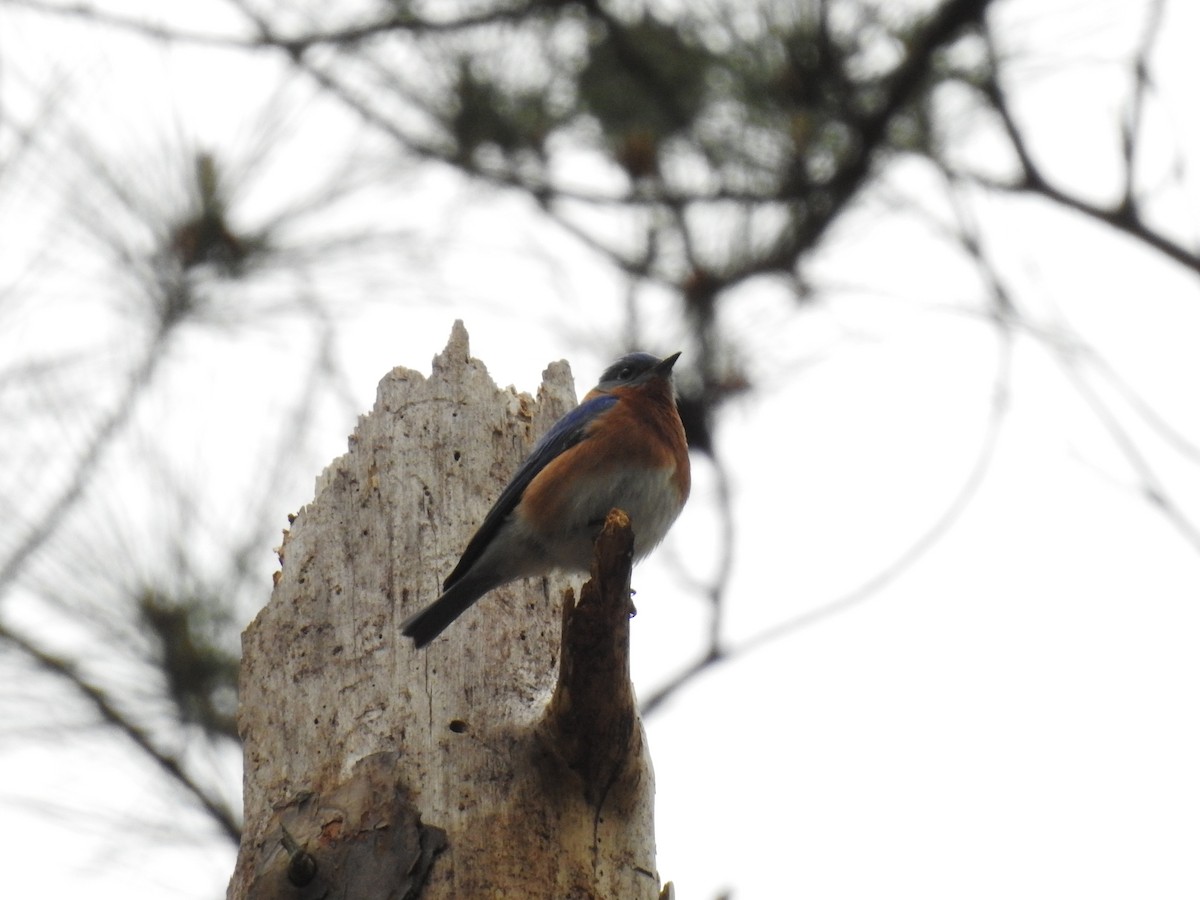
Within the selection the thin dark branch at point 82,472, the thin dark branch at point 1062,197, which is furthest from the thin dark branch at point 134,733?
the thin dark branch at point 1062,197

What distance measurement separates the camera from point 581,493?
217 inches

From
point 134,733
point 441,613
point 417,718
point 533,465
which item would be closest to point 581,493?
point 533,465

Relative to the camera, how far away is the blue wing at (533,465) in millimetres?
4895

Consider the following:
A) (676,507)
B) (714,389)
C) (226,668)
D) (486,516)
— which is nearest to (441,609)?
(486,516)

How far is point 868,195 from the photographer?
6.48 metres

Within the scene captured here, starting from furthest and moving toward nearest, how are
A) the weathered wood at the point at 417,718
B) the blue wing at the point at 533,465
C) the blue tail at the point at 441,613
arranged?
the blue wing at the point at 533,465 < the blue tail at the point at 441,613 < the weathered wood at the point at 417,718

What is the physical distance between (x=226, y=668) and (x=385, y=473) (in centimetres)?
175

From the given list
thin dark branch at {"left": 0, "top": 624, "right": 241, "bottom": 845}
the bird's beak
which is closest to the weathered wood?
the bird's beak

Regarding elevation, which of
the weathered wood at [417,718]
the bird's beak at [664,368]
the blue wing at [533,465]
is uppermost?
the bird's beak at [664,368]

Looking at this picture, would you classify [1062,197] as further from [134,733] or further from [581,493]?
[134,733]

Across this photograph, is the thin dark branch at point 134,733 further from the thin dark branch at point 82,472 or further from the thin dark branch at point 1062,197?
the thin dark branch at point 1062,197

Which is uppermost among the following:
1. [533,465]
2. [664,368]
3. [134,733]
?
[664,368]

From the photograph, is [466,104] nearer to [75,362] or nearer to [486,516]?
[75,362]

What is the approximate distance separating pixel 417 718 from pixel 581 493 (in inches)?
50.6
